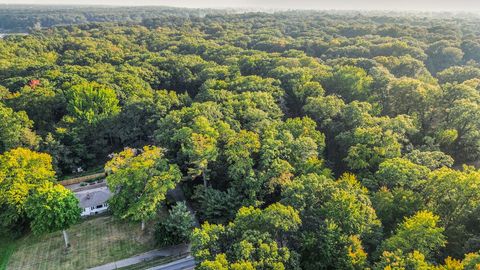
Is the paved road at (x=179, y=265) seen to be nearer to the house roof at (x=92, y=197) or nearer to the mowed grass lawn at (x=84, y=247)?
the mowed grass lawn at (x=84, y=247)

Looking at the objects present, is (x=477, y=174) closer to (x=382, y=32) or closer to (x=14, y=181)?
(x=14, y=181)

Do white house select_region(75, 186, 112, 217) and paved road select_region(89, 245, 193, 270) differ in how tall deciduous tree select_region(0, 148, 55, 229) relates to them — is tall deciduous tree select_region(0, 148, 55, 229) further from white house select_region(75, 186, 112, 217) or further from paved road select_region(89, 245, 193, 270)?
paved road select_region(89, 245, 193, 270)

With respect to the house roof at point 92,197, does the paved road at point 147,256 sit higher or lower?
lower

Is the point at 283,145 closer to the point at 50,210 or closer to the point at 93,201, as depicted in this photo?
the point at 93,201

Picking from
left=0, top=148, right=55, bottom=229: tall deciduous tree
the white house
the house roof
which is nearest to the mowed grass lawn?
the white house

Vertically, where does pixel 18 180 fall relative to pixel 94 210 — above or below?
above

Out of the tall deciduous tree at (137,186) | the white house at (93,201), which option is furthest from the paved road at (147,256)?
the white house at (93,201)

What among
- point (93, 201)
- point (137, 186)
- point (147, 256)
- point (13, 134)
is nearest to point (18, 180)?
point (93, 201)

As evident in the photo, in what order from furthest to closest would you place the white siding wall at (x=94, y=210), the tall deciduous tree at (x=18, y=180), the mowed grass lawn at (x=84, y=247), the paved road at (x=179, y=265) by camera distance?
the white siding wall at (x=94, y=210) → the tall deciduous tree at (x=18, y=180) → the mowed grass lawn at (x=84, y=247) → the paved road at (x=179, y=265)
